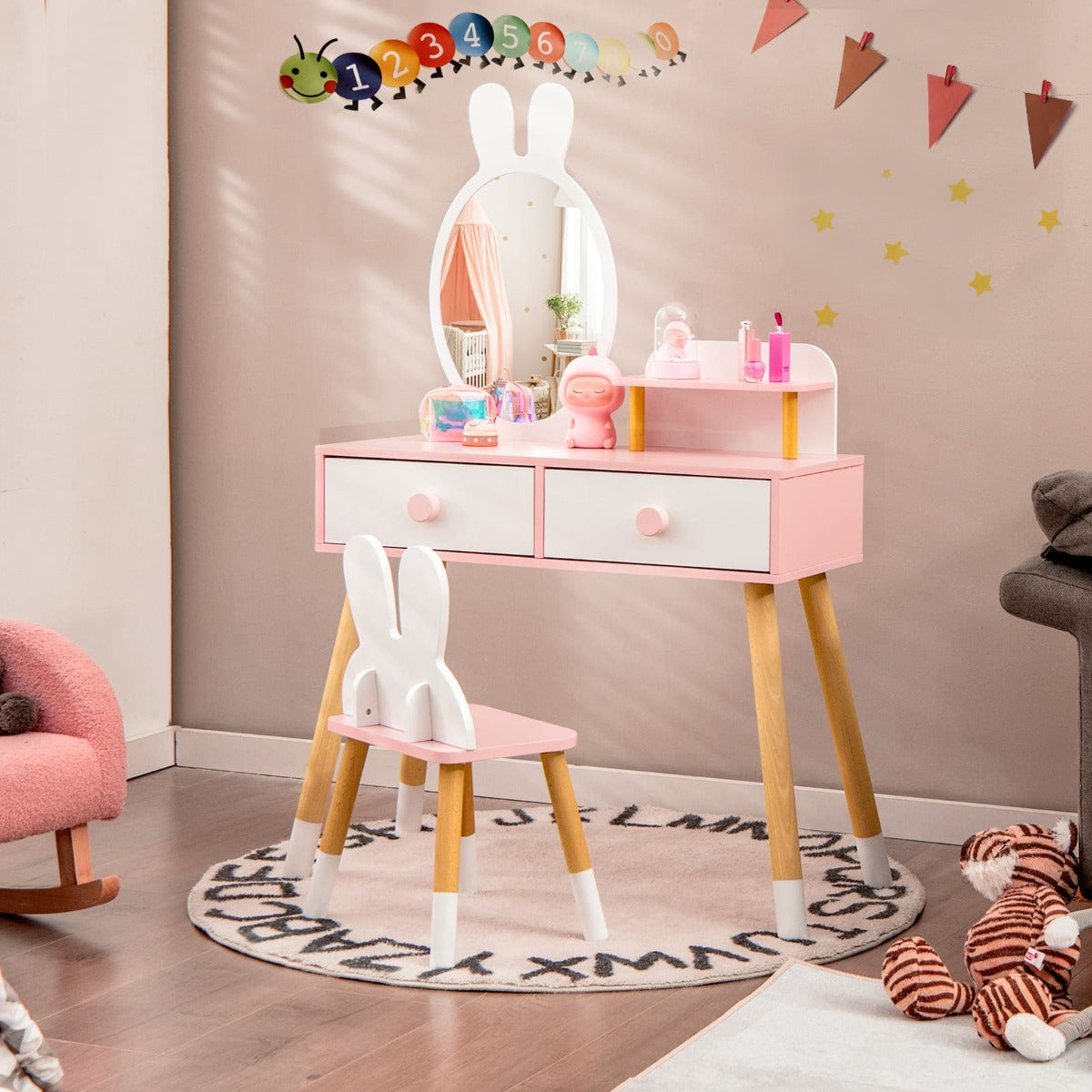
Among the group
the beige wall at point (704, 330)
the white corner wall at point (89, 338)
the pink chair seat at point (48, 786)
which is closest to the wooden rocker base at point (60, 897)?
the pink chair seat at point (48, 786)

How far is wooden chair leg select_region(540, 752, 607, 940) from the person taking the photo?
259 centimetres

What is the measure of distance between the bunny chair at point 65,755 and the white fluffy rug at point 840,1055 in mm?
1061

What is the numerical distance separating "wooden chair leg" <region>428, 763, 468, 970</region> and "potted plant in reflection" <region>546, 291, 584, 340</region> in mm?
1116

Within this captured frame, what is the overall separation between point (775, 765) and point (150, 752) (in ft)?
5.65

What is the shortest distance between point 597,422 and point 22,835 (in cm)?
119

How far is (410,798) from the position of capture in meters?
3.23

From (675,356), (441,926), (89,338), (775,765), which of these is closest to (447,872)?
(441,926)

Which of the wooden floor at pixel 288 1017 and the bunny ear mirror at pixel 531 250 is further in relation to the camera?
the bunny ear mirror at pixel 531 250

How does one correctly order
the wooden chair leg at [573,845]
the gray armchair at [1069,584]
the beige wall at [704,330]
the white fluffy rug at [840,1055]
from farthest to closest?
the beige wall at [704,330]
the wooden chair leg at [573,845]
the gray armchair at [1069,584]
the white fluffy rug at [840,1055]

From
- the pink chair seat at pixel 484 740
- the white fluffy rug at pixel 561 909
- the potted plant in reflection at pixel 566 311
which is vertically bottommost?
the white fluffy rug at pixel 561 909

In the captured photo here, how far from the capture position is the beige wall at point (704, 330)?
3.12 m

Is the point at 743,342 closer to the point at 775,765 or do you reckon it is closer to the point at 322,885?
the point at 775,765

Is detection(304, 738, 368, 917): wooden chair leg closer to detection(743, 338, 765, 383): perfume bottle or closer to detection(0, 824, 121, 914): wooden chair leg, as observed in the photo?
detection(0, 824, 121, 914): wooden chair leg

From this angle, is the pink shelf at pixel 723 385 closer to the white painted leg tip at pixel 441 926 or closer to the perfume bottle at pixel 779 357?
the perfume bottle at pixel 779 357
